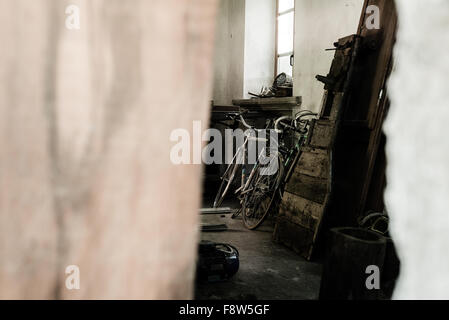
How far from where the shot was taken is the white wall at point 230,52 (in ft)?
26.8

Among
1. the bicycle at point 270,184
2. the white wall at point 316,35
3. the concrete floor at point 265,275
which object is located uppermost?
the white wall at point 316,35

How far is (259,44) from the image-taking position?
26.4 ft

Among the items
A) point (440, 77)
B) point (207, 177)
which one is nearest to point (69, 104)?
point (440, 77)

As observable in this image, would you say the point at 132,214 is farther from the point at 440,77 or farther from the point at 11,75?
the point at 440,77

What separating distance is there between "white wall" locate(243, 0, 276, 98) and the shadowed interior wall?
7.75m

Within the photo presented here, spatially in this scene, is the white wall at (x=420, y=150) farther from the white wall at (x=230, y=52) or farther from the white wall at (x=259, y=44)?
the white wall at (x=230, y=52)

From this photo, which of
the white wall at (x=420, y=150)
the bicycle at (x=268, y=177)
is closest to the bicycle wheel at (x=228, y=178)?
the bicycle at (x=268, y=177)

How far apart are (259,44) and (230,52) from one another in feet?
2.62

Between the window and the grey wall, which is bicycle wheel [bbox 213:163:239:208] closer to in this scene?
the grey wall

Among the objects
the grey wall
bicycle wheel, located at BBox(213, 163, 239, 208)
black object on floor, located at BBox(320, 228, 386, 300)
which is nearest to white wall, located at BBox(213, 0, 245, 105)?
the grey wall

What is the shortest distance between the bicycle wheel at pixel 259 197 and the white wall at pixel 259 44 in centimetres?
266

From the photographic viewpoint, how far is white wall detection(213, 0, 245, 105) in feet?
26.8

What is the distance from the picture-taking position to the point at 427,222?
3.00 m

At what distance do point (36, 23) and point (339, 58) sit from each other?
4591mm
